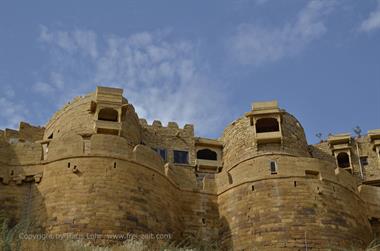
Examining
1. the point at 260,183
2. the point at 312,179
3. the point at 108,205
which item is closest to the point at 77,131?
the point at 108,205

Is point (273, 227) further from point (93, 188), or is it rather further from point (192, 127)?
point (192, 127)

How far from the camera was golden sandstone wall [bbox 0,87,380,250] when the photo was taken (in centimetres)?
2192

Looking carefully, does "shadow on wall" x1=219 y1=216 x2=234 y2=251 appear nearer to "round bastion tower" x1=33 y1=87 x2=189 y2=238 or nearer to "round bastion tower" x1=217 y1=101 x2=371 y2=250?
"round bastion tower" x1=217 y1=101 x2=371 y2=250

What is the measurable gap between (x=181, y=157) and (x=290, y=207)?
9.81 metres

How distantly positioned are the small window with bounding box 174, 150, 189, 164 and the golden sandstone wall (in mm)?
5015

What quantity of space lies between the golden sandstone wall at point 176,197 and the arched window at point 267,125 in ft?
20.6

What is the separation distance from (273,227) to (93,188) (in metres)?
6.61

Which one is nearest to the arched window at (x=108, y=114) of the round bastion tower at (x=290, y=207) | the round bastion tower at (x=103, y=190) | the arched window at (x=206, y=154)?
the round bastion tower at (x=103, y=190)

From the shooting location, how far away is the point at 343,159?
114ft

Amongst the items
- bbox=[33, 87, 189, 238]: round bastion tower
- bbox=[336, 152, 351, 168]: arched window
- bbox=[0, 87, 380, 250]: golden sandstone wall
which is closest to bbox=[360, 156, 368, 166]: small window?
bbox=[336, 152, 351, 168]: arched window

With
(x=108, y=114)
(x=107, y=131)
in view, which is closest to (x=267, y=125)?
(x=108, y=114)

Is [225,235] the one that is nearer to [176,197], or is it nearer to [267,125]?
[176,197]

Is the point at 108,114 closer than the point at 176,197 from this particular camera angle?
No

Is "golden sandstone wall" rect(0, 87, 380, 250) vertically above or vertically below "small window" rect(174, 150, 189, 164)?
below
